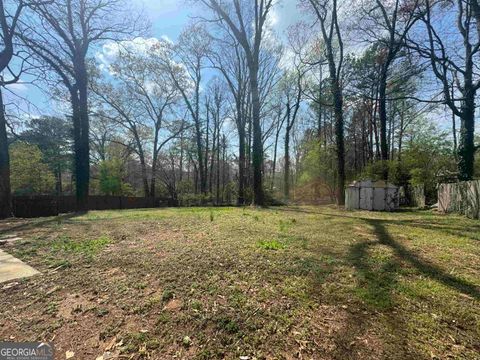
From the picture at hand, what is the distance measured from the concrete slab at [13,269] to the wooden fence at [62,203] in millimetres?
9815

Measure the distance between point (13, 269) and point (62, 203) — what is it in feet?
52.2

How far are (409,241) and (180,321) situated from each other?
412 cm

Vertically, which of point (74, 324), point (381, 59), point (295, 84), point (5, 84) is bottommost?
point (74, 324)

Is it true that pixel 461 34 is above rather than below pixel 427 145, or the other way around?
above

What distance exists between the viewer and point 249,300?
7.51ft

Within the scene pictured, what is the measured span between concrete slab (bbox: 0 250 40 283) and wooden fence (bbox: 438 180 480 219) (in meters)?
10.8

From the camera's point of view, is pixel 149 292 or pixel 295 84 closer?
pixel 149 292

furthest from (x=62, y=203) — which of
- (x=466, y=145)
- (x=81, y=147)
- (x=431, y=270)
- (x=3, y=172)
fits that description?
(x=466, y=145)

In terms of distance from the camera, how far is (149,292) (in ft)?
8.18

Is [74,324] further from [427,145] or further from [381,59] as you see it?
[427,145]

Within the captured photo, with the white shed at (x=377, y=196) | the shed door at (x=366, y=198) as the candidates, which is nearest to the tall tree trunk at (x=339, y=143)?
the white shed at (x=377, y=196)

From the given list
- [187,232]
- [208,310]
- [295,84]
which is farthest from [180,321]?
[295,84]

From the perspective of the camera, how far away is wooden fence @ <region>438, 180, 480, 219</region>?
25.5ft

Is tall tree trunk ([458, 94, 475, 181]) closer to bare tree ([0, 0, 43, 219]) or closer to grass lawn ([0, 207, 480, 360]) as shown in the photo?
grass lawn ([0, 207, 480, 360])
